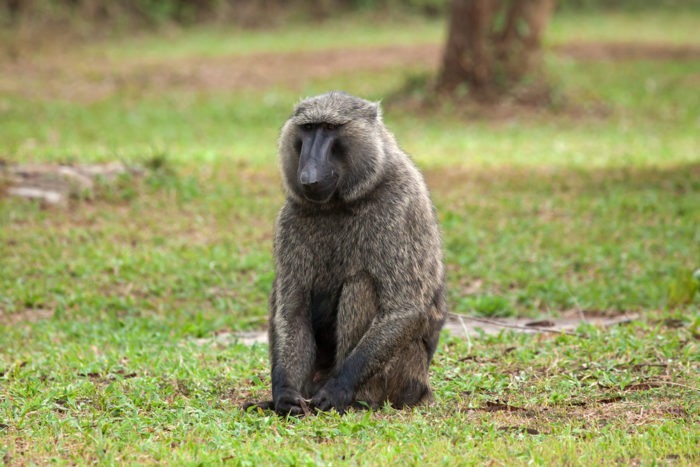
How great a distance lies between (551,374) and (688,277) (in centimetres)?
276

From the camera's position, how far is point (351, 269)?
5551mm

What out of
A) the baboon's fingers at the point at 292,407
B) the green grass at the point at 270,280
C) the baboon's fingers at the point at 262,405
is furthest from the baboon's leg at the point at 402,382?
the baboon's fingers at the point at 262,405

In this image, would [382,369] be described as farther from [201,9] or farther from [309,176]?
[201,9]

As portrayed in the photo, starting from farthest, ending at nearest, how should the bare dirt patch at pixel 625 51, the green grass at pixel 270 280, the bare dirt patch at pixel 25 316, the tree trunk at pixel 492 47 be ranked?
1. the bare dirt patch at pixel 625 51
2. the tree trunk at pixel 492 47
3. the bare dirt patch at pixel 25 316
4. the green grass at pixel 270 280

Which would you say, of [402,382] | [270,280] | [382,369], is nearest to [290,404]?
[382,369]

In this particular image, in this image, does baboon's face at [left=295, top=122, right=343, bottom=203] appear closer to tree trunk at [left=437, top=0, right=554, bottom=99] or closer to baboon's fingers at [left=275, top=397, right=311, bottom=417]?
baboon's fingers at [left=275, top=397, right=311, bottom=417]

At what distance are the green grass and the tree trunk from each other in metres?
0.75

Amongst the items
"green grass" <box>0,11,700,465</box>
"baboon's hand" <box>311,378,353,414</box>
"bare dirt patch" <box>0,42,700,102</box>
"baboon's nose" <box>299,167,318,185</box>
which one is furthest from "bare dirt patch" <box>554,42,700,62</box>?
"baboon's hand" <box>311,378,353,414</box>

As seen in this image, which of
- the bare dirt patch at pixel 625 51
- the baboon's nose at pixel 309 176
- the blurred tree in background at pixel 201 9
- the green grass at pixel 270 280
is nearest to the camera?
the green grass at pixel 270 280

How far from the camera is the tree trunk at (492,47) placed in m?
17.3

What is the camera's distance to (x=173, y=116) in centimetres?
1741

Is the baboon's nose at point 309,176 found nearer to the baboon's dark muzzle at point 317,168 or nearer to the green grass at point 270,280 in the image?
the baboon's dark muzzle at point 317,168

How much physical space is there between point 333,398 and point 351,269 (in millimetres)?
694

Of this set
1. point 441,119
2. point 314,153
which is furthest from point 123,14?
point 314,153
